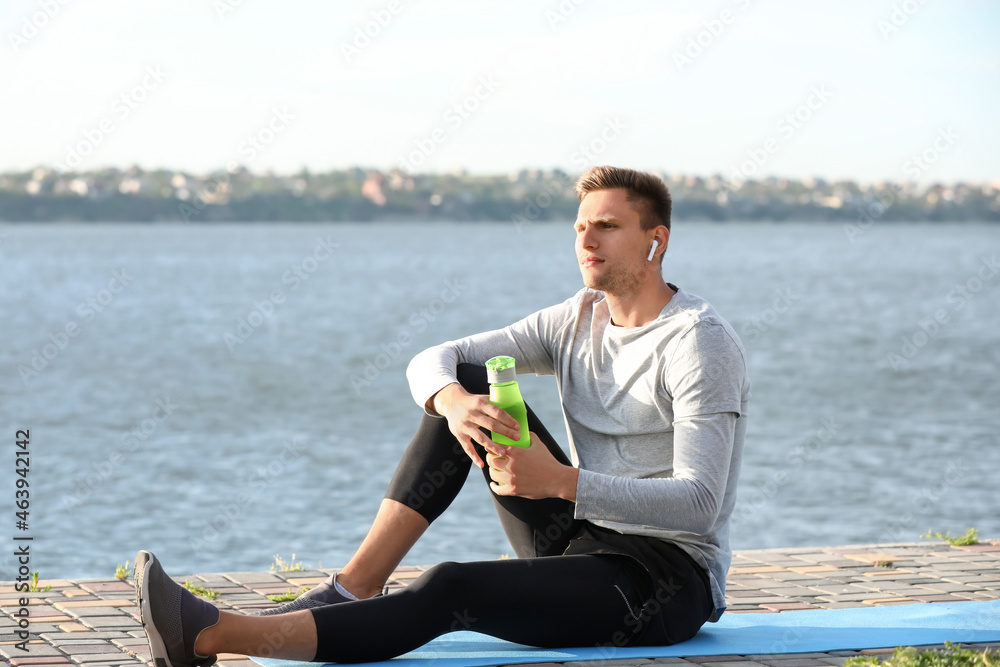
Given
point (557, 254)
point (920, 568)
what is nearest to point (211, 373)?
point (920, 568)

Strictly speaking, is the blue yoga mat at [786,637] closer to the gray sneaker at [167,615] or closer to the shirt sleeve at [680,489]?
the gray sneaker at [167,615]

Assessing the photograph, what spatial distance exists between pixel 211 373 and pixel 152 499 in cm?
1548

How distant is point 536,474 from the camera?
3.13 meters

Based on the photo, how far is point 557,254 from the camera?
85.6m

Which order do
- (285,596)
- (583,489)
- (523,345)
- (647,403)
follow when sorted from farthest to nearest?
(285,596)
(523,345)
(647,403)
(583,489)

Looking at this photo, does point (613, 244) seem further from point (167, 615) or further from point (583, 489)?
point (167, 615)

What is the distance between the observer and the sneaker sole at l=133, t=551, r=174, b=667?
2973mm

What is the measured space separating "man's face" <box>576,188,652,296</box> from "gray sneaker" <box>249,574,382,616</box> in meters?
1.10

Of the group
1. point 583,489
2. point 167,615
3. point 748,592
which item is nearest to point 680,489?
point 583,489

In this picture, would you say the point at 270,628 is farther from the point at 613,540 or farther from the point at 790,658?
the point at 790,658

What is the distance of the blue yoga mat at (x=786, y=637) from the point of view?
334 cm

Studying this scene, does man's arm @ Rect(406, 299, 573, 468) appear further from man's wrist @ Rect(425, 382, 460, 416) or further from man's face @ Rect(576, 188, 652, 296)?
man's face @ Rect(576, 188, 652, 296)

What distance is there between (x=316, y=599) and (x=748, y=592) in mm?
1679

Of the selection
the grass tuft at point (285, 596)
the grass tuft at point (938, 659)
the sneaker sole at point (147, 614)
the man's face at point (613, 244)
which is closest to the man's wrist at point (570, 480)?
the man's face at point (613, 244)
